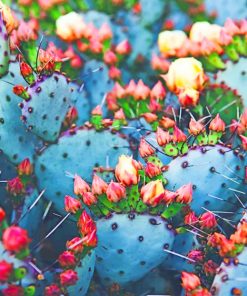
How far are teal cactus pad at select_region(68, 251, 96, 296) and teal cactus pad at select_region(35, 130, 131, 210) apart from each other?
318mm

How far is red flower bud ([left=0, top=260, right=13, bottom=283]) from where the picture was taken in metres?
1.24

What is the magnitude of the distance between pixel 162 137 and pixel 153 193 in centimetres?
25

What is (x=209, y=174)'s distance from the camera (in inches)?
63.9

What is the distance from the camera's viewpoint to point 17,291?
4.19 ft

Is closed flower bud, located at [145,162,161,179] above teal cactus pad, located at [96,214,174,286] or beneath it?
above

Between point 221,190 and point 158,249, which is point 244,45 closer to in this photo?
point 221,190

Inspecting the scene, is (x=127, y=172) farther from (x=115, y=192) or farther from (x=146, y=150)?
(x=146, y=150)

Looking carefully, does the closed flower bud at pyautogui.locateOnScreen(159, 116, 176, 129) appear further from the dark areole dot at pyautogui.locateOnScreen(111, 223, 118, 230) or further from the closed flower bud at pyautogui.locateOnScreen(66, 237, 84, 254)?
the closed flower bud at pyautogui.locateOnScreen(66, 237, 84, 254)

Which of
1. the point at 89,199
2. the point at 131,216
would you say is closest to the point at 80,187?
the point at 89,199

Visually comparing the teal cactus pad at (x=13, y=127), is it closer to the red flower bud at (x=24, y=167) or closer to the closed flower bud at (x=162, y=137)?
the red flower bud at (x=24, y=167)

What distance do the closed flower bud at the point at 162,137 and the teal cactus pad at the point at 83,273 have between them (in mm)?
382

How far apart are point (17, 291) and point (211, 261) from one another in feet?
1.65

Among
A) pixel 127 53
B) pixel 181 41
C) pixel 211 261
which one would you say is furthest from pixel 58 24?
pixel 211 261

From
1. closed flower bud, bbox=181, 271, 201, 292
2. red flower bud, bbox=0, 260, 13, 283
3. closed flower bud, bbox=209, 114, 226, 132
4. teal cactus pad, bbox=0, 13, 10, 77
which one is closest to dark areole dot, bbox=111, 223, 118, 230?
closed flower bud, bbox=181, 271, 201, 292
